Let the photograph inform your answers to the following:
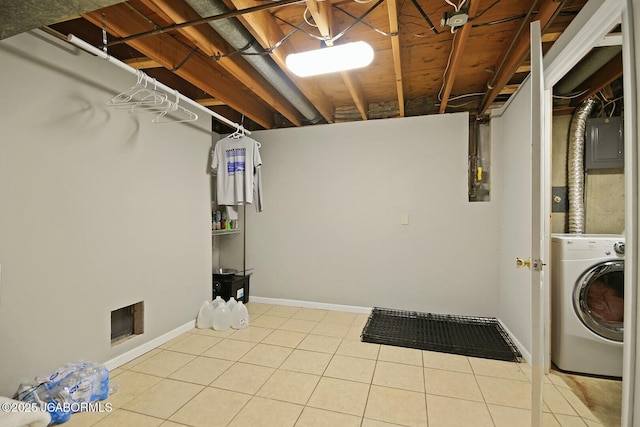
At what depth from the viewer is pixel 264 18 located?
6.07 feet

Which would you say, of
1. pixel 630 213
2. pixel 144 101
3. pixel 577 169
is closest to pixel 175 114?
pixel 144 101


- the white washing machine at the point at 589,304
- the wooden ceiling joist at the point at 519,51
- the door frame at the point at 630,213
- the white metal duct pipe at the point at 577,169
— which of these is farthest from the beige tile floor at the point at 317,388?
the wooden ceiling joist at the point at 519,51

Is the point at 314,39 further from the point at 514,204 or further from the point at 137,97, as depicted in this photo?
the point at 514,204

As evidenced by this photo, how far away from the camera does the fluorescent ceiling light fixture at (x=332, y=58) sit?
5.70 feet

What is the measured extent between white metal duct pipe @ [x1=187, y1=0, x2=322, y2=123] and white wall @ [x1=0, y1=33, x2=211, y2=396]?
1.03 metres

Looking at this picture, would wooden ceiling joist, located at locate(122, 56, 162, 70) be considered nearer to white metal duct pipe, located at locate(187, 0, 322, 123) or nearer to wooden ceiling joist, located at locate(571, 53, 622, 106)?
white metal duct pipe, located at locate(187, 0, 322, 123)

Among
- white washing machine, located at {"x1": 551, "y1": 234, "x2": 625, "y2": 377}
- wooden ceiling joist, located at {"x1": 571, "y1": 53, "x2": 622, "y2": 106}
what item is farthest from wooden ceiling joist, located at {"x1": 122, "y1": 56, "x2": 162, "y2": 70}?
wooden ceiling joist, located at {"x1": 571, "y1": 53, "x2": 622, "y2": 106}

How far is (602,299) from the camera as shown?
2.13 m

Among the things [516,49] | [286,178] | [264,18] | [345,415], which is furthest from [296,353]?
[516,49]

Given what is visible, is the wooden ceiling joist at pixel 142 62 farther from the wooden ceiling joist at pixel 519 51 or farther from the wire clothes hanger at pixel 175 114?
the wooden ceiling joist at pixel 519 51

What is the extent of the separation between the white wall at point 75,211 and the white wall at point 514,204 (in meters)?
3.02

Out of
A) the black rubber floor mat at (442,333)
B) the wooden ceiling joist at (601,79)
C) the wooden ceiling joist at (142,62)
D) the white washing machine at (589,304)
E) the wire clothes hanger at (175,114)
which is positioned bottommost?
the black rubber floor mat at (442,333)

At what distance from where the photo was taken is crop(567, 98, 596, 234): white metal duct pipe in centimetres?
264

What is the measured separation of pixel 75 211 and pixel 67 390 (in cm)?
108
